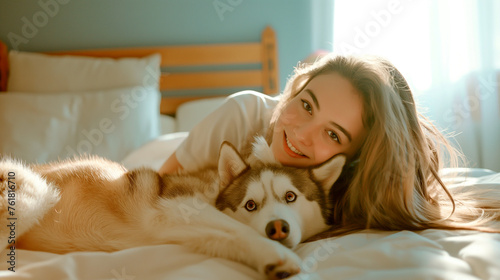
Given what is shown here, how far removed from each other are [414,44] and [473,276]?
117 inches

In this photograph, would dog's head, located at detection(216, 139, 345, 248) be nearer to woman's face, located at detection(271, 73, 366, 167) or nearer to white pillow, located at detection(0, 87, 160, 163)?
woman's face, located at detection(271, 73, 366, 167)

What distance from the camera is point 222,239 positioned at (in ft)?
3.74

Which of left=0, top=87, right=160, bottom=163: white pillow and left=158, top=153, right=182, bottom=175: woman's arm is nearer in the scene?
left=158, top=153, right=182, bottom=175: woman's arm

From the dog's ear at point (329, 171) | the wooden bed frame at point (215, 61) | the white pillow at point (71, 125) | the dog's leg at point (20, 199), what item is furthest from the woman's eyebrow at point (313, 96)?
the wooden bed frame at point (215, 61)

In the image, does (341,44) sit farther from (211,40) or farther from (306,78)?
(306,78)

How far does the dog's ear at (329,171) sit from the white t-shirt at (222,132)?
0.49 meters

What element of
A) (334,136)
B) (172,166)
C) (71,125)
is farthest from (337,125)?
(71,125)

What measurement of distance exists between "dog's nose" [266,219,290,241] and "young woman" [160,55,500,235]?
0.27m

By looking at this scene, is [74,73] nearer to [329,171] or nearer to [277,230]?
[329,171]

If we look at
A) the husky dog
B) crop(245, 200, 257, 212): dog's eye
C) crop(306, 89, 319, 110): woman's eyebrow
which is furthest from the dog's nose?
crop(306, 89, 319, 110): woman's eyebrow

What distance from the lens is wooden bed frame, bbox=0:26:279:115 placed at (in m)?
3.86

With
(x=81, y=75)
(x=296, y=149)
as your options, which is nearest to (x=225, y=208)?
(x=296, y=149)

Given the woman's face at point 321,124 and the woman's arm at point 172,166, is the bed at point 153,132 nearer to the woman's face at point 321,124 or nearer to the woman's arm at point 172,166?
the woman's face at point 321,124

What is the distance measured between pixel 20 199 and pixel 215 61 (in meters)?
2.87
